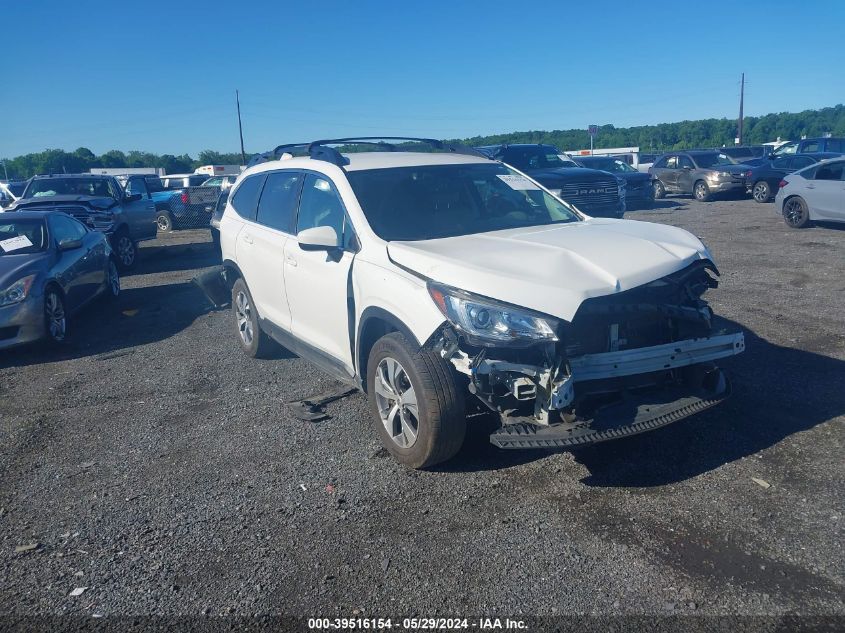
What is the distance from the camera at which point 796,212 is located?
14.5m

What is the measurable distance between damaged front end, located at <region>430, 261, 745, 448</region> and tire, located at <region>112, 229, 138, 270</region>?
1167cm

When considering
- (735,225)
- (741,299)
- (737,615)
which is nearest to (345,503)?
(737,615)

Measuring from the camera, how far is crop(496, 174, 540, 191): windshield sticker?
5.71 m

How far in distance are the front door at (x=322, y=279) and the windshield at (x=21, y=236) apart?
4.49 meters

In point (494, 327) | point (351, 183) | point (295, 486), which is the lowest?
point (295, 486)

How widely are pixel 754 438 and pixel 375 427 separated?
252cm

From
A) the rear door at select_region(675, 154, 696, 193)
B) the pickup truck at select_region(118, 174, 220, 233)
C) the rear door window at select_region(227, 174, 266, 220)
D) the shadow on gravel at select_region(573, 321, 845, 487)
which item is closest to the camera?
the shadow on gravel at select_region(573, 321, 845, 487)

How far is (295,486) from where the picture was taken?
Result: 14.2 ft

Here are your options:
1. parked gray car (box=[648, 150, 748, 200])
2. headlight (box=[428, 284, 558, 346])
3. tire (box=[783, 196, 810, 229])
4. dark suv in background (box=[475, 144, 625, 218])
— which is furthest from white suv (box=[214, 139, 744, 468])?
parked gray car (box=[648, 150, 748, 200])

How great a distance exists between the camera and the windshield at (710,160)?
24.0 meters

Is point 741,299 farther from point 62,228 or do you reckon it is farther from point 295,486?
point 62,228

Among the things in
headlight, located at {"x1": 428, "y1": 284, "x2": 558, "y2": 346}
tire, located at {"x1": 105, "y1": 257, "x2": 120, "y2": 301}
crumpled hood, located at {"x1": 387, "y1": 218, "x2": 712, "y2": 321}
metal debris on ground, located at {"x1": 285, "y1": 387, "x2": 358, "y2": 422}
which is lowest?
metal debris on ground, located at {"x1": 285, "y1": 387, "x2": 358, "y2": 422}

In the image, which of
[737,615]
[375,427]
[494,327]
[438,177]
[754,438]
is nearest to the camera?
[737,615]

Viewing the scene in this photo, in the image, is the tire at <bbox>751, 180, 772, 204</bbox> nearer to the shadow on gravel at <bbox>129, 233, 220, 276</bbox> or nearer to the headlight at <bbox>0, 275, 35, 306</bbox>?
the shadow on gravel at <bbox>129, 233, 220, 276</bbox>
